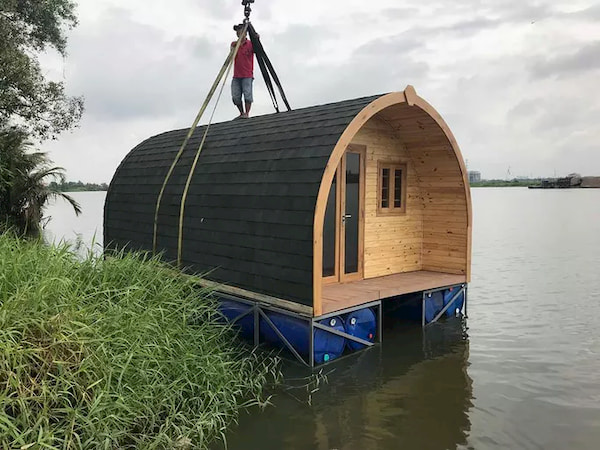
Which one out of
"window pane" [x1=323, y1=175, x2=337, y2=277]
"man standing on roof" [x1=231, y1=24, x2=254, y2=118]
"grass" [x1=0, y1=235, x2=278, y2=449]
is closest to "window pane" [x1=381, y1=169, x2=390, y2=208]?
"window pane" [x1=323, y1=175, x2=337, y2=277]

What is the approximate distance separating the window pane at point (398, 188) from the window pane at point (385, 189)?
0.73 feet

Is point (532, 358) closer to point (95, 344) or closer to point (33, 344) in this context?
point (95, 344)

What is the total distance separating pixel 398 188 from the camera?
8555 millimetres

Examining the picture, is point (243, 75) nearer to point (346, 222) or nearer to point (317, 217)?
point (346, 222)

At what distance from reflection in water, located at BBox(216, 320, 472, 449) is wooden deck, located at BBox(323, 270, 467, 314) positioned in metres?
0.75

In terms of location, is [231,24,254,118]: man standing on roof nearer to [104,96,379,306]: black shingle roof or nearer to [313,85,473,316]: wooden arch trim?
[104,96,379,306]: black shingle roof

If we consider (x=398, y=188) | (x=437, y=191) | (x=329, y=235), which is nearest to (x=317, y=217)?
(x=329, y=235)

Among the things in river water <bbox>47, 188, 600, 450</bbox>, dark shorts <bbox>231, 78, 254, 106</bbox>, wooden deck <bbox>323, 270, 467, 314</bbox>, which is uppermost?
dark shorts <bbox>231, 78, 254, 106</bbox>

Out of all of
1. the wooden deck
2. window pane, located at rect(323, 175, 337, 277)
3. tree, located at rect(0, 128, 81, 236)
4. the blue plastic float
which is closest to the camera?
the wooden deck

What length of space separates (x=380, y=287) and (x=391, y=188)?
1932 mm

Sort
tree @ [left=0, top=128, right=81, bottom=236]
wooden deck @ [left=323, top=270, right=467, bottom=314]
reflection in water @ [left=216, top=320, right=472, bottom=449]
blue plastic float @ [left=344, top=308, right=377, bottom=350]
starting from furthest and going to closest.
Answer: tree @ [left=0, top=128, right=81, bottom=236] → blue plastic float @ [left=344, top=308, right=377, bottom=350] → wooden deck @ [left=323, top=270, right=467, bottom=314] → reflection in water @ [left=216, top=320, right=472, bottom=449]

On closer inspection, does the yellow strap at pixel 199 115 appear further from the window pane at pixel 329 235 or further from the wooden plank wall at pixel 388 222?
the window pane at pixel 329 235

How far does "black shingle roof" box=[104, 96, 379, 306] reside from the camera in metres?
6.05

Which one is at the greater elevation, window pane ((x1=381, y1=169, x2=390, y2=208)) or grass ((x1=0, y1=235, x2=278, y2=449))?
window pane ((x1=381, y1=169, x2=390, y2=208))
